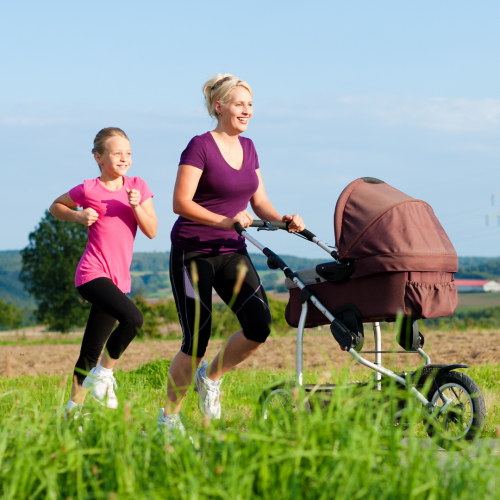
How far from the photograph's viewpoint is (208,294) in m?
4.19

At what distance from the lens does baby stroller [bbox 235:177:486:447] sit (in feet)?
11.7

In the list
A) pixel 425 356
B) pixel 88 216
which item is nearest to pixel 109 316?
pixel 88 216

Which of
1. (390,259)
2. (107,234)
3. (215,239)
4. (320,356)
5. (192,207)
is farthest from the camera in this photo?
(320,356)

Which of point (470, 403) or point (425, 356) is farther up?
point (425, 356)

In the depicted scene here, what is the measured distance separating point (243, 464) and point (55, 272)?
5229 cm

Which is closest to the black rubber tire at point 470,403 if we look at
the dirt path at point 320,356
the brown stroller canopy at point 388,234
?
the brown stroller canopy at point 388,234

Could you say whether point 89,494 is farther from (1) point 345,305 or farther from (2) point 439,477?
(1) point 345,305

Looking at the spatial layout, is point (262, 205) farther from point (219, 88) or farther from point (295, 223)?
point (219, 88)

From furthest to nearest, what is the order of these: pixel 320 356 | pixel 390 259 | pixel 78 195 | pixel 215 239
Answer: pixel 320 356 < pixel 78 195 < pixel 215 239 < pixel 390 259

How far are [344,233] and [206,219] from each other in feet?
2.83

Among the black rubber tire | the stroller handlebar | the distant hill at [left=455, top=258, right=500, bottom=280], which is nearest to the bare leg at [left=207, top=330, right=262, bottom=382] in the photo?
the stroller handlebar

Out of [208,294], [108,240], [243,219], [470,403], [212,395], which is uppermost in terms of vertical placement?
[243,219]

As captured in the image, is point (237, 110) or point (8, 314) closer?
point (237, 110)

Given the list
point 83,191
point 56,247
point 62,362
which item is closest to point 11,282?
point 56,247
